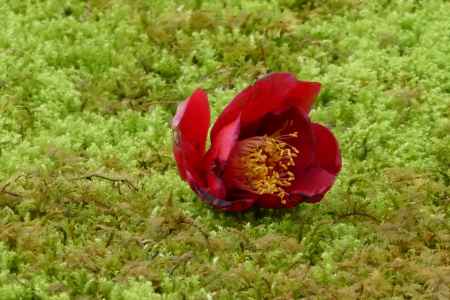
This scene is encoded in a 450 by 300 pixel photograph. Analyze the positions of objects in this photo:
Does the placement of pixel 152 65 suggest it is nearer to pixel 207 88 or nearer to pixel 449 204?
pixel 207 88

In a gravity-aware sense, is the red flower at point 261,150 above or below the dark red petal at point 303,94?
below

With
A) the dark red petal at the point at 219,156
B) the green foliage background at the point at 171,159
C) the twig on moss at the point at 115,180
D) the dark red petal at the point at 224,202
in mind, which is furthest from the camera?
the twig on moss at the point at 115,180

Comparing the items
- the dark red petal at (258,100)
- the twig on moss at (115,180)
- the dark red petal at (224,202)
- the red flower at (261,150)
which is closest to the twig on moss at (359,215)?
the red flower at (261,150)

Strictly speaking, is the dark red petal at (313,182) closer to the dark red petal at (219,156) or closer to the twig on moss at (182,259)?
the dark red petal at (219,156)

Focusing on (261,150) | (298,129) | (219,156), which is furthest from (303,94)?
(219,156)

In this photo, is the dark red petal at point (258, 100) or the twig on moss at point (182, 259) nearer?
the twig on moss at point (182, 259)

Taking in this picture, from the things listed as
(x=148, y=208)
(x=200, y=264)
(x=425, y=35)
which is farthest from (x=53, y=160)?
(x=425, y=35)

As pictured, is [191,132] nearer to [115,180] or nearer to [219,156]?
[219,156]
